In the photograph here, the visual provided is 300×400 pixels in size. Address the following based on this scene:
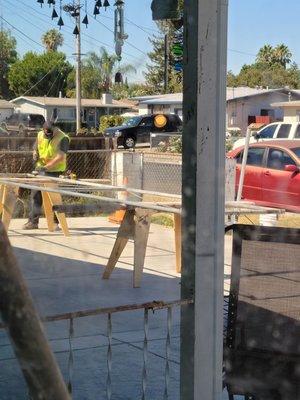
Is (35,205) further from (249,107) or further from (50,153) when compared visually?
(249,107)

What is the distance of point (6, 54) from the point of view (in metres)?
4.04

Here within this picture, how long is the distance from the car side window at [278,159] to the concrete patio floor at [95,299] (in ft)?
12.5

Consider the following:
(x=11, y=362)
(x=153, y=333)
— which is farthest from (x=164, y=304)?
(x=153, y=333)

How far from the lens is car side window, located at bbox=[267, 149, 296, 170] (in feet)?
48.1

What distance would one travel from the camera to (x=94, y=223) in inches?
480

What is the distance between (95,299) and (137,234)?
0.78 m

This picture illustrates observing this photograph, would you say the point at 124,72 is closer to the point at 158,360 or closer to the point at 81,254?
the point at 158,360

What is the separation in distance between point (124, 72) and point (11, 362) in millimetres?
1882

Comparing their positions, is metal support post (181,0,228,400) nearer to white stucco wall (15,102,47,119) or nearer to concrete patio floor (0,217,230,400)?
concrete patio floor (0,217,230,400)

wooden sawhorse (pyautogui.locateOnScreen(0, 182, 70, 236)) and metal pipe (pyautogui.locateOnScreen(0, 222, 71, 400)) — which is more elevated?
metal pipe (pyautogui.locateOnScreen(0, 222, 71, 400))

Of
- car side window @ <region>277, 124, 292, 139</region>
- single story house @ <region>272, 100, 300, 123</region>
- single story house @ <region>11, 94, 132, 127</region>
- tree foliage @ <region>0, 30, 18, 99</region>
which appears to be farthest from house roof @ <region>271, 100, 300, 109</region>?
tree foliage @ <region>0, 30, 18, 99</region>

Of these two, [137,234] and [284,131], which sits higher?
[284,131]

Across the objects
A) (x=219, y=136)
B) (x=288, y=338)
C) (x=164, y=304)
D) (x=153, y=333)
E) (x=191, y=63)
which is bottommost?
(x=153, y=333)

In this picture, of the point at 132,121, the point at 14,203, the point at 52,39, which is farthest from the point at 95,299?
the point at 132,121
